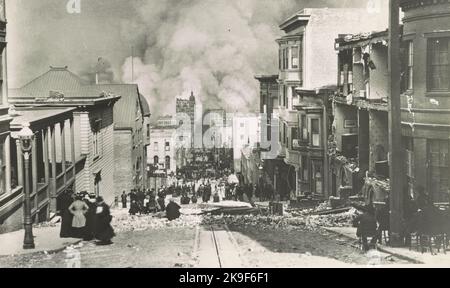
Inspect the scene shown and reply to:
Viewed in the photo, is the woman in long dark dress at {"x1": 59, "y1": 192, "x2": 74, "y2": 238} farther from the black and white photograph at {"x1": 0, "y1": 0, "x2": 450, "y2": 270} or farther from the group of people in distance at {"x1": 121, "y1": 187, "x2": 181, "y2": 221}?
the group of people in distance at {"x1": 121, "y1": 187, "x2": 181, "y2": 221}

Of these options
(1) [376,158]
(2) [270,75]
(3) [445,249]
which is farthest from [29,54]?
(3) [445,249]

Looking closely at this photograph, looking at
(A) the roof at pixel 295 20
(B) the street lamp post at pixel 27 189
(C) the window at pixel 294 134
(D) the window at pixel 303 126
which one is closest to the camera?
(B) the street lamp post at pixel 27 189

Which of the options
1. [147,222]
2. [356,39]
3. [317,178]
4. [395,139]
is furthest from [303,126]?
[147,222]

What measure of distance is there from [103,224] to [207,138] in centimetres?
258

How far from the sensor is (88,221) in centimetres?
1247

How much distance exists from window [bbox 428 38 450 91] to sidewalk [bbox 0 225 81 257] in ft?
22.8

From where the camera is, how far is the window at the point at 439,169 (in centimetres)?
1252

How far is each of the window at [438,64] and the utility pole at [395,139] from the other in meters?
0.83

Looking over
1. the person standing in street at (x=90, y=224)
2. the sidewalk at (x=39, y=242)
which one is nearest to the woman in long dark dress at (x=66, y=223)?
the sidewalk at (x=39, y=242)

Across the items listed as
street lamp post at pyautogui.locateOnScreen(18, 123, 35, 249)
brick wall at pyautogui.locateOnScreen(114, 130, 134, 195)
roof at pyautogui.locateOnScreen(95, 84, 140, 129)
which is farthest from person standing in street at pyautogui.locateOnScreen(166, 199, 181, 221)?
street lamp post at pyautogui.locateOnScreen(18, 123, 35, 249)

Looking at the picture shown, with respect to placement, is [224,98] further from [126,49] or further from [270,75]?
[126,49]

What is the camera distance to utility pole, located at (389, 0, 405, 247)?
1213 centimetres

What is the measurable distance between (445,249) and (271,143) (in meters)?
4.56

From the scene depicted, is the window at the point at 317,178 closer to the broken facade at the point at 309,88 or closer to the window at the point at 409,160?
the broken facade at the point at 309,88
